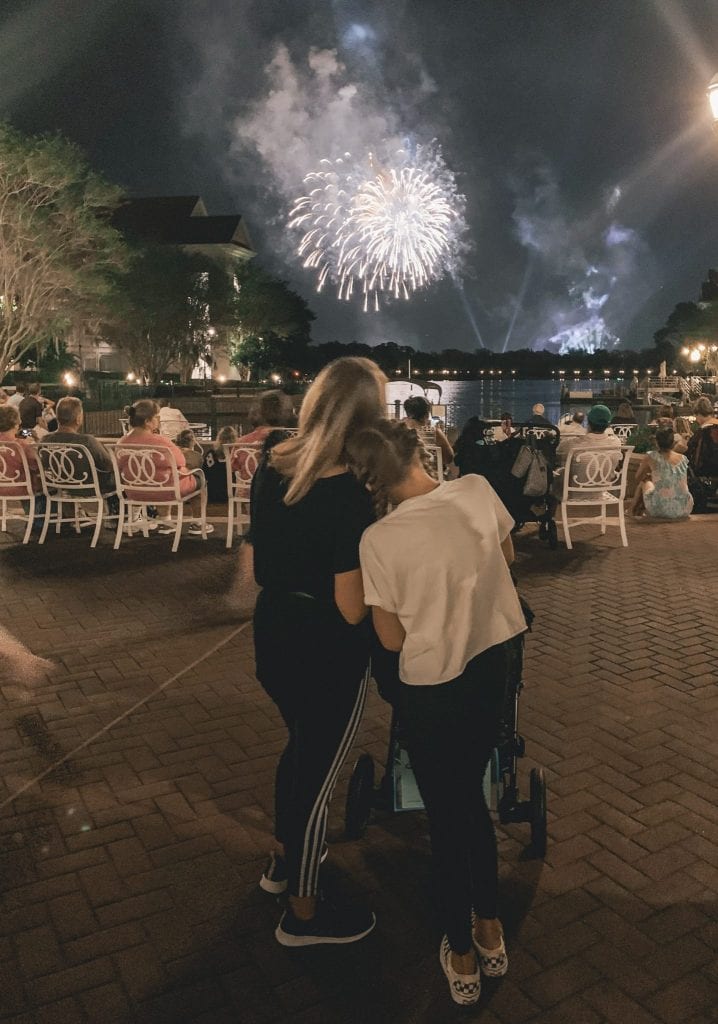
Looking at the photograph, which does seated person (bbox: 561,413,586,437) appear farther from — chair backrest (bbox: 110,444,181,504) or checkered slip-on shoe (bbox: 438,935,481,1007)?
checkered slip-on shoe (bbox: 438,935,481,1007)

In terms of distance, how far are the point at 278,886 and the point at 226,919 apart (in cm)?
22

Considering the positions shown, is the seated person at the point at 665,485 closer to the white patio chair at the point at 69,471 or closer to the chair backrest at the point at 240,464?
the chair backrest at the point at 240,464

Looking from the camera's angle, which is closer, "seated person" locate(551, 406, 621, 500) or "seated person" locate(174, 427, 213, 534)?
"seated person" locate(551, 406, 621, 500)

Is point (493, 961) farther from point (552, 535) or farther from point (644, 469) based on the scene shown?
point (644, 469)

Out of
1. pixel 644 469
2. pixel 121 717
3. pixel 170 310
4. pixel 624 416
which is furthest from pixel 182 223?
pixel 121 717

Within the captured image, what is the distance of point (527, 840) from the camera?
3533mm

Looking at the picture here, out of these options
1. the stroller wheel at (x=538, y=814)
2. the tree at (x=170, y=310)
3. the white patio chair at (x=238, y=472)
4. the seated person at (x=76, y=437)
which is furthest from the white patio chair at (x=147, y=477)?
the tree at (x=170, y=310)

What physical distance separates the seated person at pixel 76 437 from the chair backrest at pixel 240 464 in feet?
4.22

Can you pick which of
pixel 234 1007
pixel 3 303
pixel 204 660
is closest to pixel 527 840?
pixel 234 1007

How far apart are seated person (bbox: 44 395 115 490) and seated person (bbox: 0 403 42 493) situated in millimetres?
288

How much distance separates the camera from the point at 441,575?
234cm

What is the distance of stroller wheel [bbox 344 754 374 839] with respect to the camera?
11.7 feet

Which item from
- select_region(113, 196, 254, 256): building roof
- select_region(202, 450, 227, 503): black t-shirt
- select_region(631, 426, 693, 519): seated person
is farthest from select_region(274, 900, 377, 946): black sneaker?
select_region(113, 196, 254, 256): building roof

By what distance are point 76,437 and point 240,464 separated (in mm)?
1731
